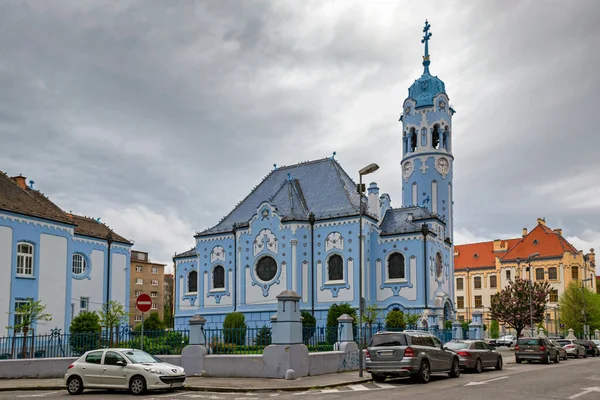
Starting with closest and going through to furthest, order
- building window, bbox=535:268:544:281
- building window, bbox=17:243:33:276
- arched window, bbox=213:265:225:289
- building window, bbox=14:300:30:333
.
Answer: building window, bbox=14:300:30:333 < building window, bbox=17:243:33:276 < arched window, bbox=213:265:225:289 < building window, bbox=535:268:544:281

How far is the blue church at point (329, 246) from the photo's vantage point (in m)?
→ 45.4

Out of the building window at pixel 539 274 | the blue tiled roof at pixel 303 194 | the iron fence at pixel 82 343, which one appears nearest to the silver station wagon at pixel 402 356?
the iron fence at pixel 82 343

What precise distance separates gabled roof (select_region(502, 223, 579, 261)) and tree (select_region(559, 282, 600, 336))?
8889 millimetres

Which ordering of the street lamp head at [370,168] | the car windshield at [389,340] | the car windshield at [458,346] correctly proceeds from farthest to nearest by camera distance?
the car windshield at [458,346] → the street lamp head at [370,168] → the car windshield at [389,340]

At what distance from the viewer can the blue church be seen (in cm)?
4541

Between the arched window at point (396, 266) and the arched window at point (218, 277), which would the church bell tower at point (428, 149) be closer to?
the arched window at point (396, 266)

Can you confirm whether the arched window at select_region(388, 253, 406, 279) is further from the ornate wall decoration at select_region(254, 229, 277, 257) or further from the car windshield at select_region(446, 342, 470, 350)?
the car windshield at select_region(446, 342, 470, 350)

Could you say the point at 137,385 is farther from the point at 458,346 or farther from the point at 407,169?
the point at 407,169

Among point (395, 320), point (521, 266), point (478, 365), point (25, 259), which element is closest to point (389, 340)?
point (478, 365)

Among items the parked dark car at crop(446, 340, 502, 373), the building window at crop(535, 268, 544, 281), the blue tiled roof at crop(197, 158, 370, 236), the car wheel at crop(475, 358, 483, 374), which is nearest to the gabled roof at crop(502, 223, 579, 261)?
the building window at crop(535, 268, 544, 281)

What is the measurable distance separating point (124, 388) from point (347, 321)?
378 inches

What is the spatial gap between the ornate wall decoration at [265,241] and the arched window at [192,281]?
780 centimetres

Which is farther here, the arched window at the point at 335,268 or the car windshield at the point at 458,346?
the arched window at the point at 335,268

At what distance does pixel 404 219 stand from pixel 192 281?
1842 cm
